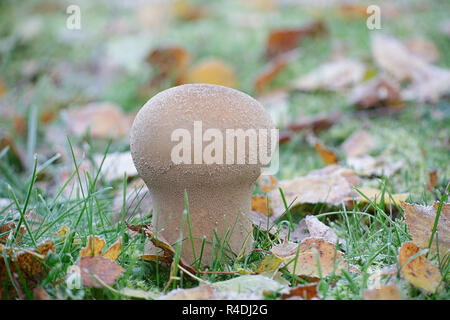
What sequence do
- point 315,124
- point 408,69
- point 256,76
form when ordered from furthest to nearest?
point 256,76 < point 408,69 < point 315,124

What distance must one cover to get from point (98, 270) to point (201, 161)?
0.97 feet

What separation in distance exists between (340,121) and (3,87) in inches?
85.5

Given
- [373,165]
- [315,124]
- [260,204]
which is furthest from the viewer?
[315,124]

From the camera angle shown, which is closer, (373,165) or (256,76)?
(373,165)

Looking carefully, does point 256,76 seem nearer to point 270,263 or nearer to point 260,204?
point 260,204

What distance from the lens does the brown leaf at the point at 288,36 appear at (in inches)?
116

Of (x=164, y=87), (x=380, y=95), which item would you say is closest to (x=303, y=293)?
(x=380, y=95)

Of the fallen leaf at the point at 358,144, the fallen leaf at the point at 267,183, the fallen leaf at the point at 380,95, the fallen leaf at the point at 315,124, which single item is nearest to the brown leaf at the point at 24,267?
the fallen leaf at the point at 267,183

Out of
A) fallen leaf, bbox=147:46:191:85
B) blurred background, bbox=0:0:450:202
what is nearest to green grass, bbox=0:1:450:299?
blurred background, bbox=0:0:450:202

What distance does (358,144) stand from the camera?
1910mm
